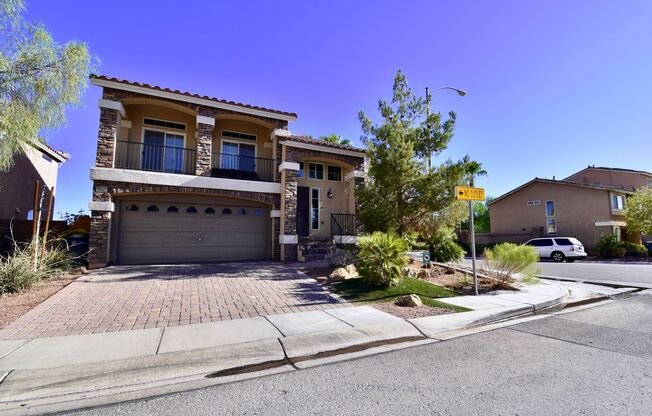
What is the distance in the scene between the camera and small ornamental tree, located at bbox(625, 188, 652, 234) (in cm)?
2223

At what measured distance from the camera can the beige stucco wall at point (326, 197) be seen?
1608 centimetres

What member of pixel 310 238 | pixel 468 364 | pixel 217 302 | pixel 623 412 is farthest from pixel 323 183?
pixel 623 412

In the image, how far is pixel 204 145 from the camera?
13.4 m

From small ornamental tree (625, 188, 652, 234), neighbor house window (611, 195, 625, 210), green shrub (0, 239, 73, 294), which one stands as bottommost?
green shrub (0, 239, 73, 294)

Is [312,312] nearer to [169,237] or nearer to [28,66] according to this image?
[28,66]

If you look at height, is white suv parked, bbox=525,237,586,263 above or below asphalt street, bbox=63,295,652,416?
above

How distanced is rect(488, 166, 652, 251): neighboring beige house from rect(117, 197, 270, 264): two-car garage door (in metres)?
25.3

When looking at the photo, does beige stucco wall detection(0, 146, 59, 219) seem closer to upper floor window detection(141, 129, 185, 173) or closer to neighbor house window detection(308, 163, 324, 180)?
upper floor window detection(141, 129, 185, 173)

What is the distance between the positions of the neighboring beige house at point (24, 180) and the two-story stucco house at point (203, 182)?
2.88 metres

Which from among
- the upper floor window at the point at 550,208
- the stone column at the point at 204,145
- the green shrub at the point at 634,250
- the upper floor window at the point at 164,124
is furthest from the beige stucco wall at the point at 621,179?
the upper floor window at the point at 164,124

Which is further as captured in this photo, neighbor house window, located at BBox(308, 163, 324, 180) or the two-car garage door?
neighbor house window, located at BBox(308, 163, 324, 180)

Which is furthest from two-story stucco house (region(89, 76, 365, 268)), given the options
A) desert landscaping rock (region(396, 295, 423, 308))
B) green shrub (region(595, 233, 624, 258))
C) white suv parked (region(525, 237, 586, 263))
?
green shrub (region(595, 233, 624, 258))

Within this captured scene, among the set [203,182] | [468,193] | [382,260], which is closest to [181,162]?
[203,182]

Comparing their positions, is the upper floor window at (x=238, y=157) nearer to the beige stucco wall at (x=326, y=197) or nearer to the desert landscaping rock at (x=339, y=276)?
the beige stucco wall at (x=326, y=197)
